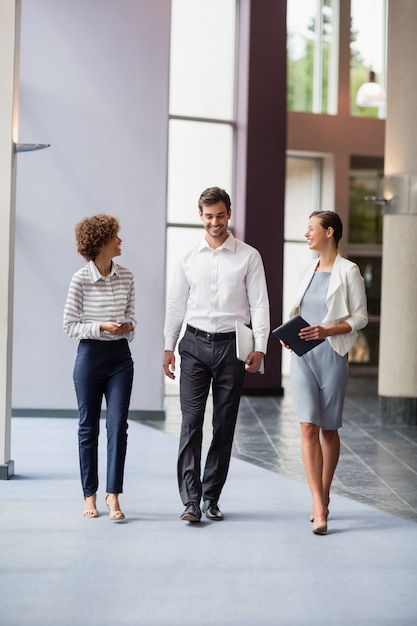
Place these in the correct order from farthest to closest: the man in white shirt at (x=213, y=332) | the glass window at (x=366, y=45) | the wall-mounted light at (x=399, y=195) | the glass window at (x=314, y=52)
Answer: the glass window at (x=366, y=45) → the glass window at (x=314, y=52) → the wall-mounted light at (x=399, y=195) → the man in white shirt at (x=213, y=332)

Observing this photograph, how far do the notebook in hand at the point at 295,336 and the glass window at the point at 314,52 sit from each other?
9429 millimetres

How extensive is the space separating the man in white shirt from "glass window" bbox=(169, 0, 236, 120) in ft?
21.7

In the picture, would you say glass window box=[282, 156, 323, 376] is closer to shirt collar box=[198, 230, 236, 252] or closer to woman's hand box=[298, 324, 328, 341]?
shirt collar box=[198, 230, 236, 252]

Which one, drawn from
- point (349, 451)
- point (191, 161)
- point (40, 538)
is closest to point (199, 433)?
point (40, 538)

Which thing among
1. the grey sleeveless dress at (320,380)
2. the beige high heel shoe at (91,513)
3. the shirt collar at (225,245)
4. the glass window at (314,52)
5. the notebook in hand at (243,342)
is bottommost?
the beige high heel shoe at (91,513)

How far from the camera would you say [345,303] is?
4566 mm

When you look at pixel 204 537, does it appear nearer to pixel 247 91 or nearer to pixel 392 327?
pixel 392 327

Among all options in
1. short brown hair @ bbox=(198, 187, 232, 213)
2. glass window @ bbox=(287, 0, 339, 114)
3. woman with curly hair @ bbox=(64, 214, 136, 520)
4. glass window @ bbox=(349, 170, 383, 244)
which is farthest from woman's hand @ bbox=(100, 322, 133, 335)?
glass window @ bbox=(349, 170, 383, 244)

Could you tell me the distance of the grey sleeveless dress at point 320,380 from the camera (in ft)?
15.1

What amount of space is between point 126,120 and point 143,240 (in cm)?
116

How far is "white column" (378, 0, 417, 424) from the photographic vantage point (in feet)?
28.0

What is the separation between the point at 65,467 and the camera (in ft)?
20.3

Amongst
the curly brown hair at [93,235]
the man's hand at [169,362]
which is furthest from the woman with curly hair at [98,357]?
the man's hand at [169,362]

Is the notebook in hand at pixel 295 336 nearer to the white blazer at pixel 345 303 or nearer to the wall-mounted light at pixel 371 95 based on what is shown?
the white blazer at pixel 345 303
